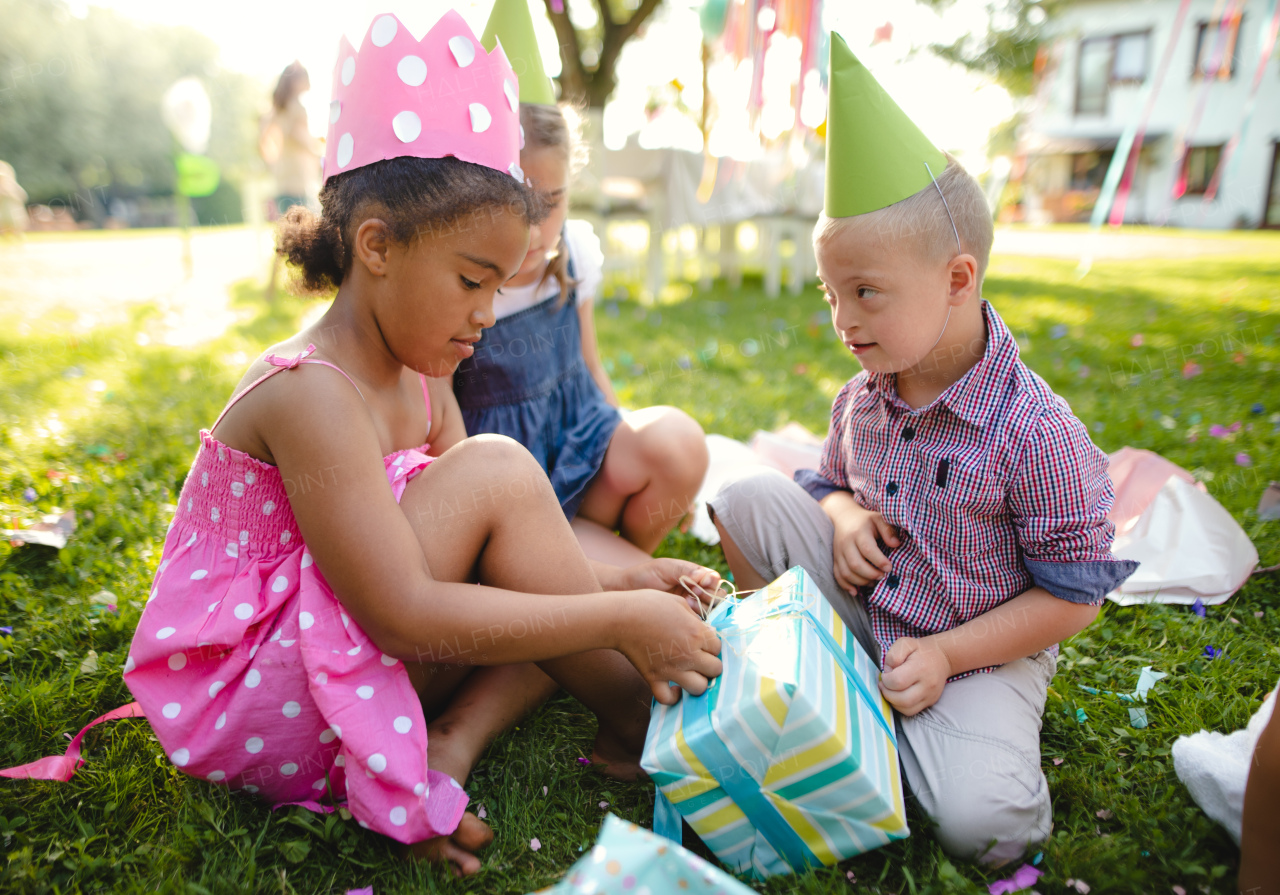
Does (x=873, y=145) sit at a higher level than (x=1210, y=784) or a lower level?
higher

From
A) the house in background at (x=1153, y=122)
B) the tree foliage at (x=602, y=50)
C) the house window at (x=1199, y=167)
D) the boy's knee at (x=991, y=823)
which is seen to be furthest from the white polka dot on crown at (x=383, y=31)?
the house window at (x=1199, y=167)

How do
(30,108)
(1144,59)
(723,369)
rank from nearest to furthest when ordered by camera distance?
(723,369) < (1144,59) < (30,108)

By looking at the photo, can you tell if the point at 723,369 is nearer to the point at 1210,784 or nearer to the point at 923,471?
the point at 923,471

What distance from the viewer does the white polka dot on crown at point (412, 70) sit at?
1242 mm

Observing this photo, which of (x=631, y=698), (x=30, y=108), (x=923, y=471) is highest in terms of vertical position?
(x=30, y=108)

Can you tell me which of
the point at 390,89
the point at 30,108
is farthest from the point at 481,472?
the point at 30,108

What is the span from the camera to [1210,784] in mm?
1223

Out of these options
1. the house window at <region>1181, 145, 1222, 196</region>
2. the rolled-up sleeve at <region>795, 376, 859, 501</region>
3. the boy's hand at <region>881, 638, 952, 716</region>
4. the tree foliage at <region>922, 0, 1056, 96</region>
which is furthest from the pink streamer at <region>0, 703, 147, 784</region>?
the house window at <region>1181, 145, 1222, 196</region>

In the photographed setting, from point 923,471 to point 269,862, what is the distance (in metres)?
1.20

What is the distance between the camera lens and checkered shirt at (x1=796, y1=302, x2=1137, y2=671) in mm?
1250

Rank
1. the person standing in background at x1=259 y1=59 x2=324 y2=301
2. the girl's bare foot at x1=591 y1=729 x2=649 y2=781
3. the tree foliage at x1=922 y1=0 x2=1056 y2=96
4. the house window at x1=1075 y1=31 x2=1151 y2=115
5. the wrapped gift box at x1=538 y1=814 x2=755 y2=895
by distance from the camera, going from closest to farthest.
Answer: the wrapped gift box at x1=538 y1=814 x2=755 y2=895, the girl's bare foot at x1=591 y1=729 x2=649 y2=781, the person standing in background at x1=259 y1=59 x2=324 y2=301, the tree foliage at x1=922 y1=0 x2=1056 y2=96, the house window at x1=1075 y1=31 x2=1151 y2=115

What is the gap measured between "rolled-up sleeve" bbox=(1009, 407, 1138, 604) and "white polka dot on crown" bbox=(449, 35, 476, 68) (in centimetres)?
108

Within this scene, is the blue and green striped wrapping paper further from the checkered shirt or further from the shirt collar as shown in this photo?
the shirt collar

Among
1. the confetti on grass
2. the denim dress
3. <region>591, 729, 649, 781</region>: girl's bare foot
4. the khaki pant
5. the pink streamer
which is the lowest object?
the confetti on grass
